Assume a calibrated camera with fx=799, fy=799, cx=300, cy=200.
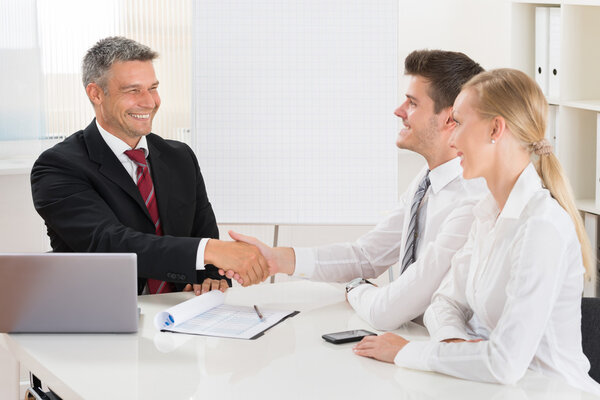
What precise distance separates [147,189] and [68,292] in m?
0.77

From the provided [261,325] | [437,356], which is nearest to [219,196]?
[261,325]

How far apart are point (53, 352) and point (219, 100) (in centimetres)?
157

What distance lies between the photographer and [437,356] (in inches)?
62.2

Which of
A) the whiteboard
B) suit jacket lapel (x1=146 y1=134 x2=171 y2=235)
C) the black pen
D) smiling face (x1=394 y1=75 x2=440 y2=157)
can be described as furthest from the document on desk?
the whiteboard

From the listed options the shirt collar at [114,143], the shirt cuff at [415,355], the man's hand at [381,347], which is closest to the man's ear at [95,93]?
the shirt collar at [114,143]

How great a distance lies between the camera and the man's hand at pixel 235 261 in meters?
2.31

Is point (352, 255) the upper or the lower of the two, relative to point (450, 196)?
lower

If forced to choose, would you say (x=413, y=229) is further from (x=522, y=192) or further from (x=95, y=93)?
(x=95, y=93)

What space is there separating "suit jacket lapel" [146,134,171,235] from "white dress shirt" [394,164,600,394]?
1.08 m

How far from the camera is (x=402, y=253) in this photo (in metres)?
2.25

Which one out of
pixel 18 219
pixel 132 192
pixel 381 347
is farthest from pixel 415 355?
pixel 18 219

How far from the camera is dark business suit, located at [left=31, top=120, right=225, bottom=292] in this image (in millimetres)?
2277

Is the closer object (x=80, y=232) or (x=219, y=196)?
(x=80, y=232)

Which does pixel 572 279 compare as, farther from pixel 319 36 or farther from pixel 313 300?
pixel 319 36
